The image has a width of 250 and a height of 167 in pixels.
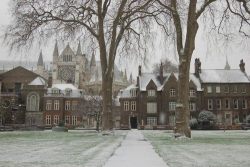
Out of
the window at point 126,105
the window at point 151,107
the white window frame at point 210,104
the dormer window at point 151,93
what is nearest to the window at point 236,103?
the white window frame at point 210,104

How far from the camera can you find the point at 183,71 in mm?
22906

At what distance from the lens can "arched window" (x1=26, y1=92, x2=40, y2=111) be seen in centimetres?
7894

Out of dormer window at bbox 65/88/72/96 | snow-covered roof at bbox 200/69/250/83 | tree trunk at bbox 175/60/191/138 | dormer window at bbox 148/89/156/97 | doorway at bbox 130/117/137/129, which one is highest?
snow-covered roof at bbox 200/69/250/83

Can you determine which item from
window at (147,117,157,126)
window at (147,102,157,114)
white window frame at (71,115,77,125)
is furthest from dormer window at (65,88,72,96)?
window at (147,117,157,126)

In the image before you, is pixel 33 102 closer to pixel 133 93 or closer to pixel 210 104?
A: pixel 133 93

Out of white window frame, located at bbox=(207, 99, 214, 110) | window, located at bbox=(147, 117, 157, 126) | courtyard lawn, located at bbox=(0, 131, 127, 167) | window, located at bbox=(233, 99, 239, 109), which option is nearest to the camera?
courtyard lawn, located at bbox=(0, 131, 127, 167)

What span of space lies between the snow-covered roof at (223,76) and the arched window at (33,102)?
110 ft

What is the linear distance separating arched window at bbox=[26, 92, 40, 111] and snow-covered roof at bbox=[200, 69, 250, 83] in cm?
3361

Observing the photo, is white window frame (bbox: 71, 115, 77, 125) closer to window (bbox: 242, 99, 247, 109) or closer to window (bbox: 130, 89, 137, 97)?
window (bbox: 130, 89, 137, 97)

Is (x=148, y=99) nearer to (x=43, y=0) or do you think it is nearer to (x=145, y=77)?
(x=145, y=77)

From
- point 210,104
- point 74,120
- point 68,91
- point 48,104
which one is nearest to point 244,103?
point 210,104

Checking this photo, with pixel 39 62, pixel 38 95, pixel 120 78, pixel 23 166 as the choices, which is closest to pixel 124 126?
pixel 38 95

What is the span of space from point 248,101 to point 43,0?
55.7m

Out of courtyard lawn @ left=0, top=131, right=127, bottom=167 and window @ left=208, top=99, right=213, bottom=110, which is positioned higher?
window @ left=208, top=99, right=213, bottom=110
